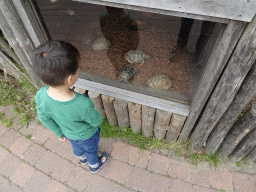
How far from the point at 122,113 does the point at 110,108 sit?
16 cm

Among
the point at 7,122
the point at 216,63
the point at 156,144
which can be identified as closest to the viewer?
the point at 216,63

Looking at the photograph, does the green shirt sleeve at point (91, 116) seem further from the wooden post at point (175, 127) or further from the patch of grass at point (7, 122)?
the patch of grass at point (7, 122)

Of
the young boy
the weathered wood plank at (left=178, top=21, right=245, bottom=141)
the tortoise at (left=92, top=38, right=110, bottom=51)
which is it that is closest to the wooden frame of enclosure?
the weathered wood plank at (left=178, top=21, right=245, bottom=141)

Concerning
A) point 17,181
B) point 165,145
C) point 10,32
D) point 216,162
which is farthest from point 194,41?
point 17,181

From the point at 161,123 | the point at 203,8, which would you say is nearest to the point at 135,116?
the point at 161,123

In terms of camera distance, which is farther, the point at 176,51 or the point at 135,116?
the point at 135,116

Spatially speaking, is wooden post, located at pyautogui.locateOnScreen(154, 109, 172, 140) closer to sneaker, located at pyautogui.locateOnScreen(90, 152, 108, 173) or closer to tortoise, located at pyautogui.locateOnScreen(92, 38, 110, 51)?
sneaker, located at pyautogui.locateOnScreen(90, 152, 108, 173)

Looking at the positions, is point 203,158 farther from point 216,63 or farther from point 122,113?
point 216,63

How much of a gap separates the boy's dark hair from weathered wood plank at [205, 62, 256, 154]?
1218 mm

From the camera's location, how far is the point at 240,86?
1.30 meters

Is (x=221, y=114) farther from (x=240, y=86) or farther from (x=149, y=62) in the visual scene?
(x=149, y=62)

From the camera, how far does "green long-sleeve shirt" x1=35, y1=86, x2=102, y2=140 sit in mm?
1212

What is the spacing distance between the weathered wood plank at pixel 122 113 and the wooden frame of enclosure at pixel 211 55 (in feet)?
0.25

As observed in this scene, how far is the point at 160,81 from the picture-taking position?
64.8 inches
